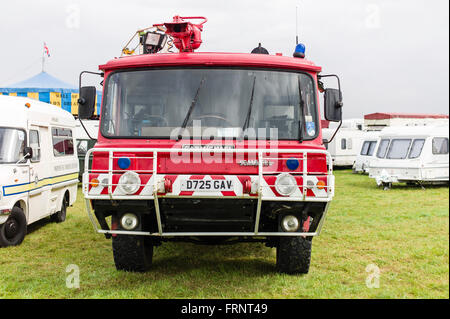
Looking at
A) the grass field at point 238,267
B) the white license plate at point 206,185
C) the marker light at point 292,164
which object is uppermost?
the marker light at point 292,164

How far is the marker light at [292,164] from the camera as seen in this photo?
5.30 meters

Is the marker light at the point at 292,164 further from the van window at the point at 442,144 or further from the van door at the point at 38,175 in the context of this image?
the van door at the point at 38,175

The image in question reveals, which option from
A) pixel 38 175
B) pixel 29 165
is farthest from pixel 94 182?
pixel 38 175

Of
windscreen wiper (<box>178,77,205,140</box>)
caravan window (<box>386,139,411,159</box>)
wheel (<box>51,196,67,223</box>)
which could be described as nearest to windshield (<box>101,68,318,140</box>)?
windscreen wiper (<box>178,77,205,140</box>)

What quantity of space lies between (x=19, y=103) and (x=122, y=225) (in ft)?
15.2

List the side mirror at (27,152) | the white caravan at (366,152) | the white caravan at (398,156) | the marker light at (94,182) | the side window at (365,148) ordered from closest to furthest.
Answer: the marker light at (94,182) < the side mirror at (27,152) < the white caravan at (398,156) < the white caravan at (366,152) < the side window at (365,148)

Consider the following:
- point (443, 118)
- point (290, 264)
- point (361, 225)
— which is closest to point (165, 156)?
point (290, 264)

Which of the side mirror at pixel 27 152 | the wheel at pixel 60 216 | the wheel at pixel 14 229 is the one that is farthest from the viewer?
the wheel at pixel 60 216

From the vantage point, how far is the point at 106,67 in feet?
19.2

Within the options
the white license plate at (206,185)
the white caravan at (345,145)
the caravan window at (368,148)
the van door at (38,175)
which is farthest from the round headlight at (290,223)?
the white caravan at (345,145)

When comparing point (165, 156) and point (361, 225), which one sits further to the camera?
point (361, 225)

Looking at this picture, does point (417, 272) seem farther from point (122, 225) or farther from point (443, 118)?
point (443, 118)

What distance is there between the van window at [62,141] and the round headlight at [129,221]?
553 cm
